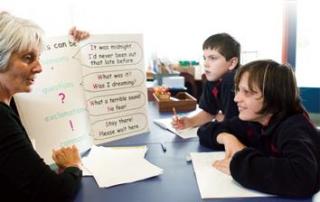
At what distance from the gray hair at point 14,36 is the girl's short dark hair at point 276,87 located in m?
0.74

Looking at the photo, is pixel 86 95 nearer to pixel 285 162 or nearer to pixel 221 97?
pixel 221 97

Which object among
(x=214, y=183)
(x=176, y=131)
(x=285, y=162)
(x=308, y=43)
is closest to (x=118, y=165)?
(x=214, y=183)

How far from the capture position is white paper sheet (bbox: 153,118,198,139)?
63.6 inches

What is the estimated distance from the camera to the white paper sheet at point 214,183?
3.29ft

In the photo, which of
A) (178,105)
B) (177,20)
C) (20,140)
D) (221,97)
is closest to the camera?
(20,140)

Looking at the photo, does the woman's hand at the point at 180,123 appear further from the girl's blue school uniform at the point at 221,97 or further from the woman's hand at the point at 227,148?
the woman's hand at the point at 227,148

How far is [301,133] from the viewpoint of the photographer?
1046 millimetres

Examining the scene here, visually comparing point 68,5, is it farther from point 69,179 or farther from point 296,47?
point 69,179

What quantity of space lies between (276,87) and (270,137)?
176 mm

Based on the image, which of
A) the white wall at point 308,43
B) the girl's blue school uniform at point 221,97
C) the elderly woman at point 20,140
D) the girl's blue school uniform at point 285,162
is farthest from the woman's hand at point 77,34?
the white wall at point 308,43

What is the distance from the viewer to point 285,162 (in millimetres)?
991

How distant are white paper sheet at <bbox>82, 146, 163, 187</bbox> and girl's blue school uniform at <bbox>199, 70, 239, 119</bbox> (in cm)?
49

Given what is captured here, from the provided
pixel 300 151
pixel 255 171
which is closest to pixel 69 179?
pixel 255 171

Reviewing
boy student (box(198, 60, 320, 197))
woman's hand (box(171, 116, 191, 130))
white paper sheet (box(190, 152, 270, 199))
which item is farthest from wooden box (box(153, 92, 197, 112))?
white paper sheet (box(190, 152, 270, 199))
